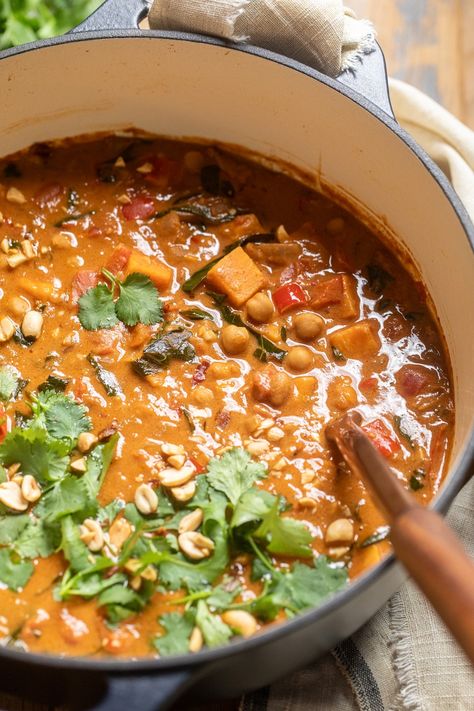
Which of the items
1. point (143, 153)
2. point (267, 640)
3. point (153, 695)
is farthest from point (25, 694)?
point (143, 153)

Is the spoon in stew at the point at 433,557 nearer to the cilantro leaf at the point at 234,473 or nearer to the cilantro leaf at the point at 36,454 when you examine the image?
the cilantro leaf at the point at 234,473

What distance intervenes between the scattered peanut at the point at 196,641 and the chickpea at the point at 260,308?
112cm

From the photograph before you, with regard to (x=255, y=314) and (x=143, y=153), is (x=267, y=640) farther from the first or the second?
(x=143, y=153)

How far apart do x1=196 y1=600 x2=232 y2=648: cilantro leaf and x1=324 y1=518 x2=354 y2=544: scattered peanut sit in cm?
43

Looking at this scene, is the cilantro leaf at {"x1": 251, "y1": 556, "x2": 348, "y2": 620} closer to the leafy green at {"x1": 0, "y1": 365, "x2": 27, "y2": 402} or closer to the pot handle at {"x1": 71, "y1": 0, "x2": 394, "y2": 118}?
the leafy green at {"x1": 0, "y1": 365, "x2": 27, "y2": 402}

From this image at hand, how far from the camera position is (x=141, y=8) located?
3.26 metres

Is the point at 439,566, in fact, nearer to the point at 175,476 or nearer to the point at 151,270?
the point at 175,476

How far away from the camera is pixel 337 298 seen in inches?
125

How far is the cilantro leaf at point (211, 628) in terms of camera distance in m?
2.47

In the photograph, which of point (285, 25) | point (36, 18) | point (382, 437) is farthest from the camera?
point (36, 18)

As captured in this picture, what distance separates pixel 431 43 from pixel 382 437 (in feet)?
7.26

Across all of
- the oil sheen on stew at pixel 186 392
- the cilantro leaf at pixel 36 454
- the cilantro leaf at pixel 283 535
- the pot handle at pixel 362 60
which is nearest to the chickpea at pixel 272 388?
the oil sheen on stew at pixel 186 392

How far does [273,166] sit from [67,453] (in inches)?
58.9

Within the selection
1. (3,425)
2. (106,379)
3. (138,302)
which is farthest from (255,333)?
(3,425)
